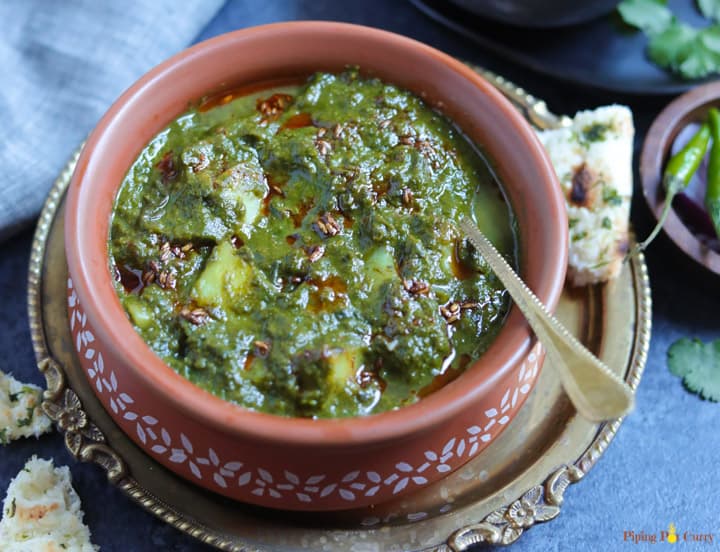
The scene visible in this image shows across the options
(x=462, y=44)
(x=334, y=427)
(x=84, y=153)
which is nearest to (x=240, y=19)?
(x=462, y=44)

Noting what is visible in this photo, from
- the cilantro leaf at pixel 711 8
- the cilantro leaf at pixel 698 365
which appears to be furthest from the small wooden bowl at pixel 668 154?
the cilantro leaf at pixel 711 8

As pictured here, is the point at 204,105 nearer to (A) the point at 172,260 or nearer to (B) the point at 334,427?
(A) the point at 172,260

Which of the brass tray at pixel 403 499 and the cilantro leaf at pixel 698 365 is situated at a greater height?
the brass tray at pixel 403 499

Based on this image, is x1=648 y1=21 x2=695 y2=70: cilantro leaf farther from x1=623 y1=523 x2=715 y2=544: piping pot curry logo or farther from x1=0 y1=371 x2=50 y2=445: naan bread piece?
x1=0 y1=371 x2=50 y2=445: naan bread piece

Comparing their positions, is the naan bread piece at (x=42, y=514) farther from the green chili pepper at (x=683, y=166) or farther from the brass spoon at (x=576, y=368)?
the green chili pepper at (x=683, y=166)

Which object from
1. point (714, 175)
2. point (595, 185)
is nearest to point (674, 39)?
point (714, 175)

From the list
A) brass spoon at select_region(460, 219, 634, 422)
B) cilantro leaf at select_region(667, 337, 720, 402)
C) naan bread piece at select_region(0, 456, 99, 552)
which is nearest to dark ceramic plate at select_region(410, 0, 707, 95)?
cilantro leaf at select_region(667, 337, 720, 402)

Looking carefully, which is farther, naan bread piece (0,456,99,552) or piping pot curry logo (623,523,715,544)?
piping pot curry logo (623,523,715,544)
